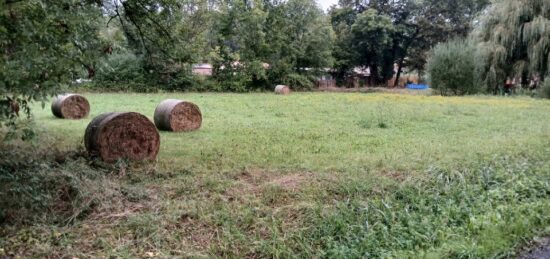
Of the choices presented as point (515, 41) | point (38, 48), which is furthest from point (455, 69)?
point (38, 48)

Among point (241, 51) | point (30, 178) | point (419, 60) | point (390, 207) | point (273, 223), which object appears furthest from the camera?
point (419, 60)

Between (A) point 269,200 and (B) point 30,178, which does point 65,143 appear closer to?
(B) point 30,178

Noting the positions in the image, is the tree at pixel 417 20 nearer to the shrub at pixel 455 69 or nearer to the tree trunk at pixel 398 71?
the tree trunk at pixel 398 71

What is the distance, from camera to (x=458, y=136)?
829 cm

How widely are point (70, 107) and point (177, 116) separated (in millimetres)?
3789

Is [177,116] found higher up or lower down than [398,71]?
lower down

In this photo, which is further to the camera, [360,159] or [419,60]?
[419,60]

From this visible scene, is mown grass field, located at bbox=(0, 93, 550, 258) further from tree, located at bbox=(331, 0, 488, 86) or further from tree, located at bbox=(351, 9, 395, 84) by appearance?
tree, located at bbox=(331, 0, 488, 86)

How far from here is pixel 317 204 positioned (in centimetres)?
441

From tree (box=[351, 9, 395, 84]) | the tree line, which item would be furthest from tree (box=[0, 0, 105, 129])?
tree (box=[351, 9, 395, 84])

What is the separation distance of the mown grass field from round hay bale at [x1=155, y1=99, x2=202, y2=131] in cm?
190

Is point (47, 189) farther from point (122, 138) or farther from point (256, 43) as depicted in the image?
point (256, 43)

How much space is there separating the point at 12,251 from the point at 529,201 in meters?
4.89

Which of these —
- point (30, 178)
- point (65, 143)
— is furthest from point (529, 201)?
point (65, 143)
